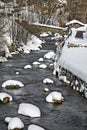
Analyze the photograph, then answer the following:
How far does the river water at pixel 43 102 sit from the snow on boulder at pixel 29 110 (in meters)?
0.24

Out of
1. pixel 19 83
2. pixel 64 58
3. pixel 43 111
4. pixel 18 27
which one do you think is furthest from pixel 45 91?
pixel 18 27

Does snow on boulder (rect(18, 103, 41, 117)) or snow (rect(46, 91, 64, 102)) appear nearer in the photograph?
snow on boulder (rect(18, 103, 41, 117))

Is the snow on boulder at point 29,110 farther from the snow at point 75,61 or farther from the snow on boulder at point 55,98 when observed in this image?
the snow at point 75,61

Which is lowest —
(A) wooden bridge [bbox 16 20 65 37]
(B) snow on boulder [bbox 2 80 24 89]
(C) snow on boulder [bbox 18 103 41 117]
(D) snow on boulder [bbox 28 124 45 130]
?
(A) wooden bridge [bbox 16 20 65 37]

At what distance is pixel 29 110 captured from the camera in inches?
655

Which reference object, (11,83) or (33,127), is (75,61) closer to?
(11,83)

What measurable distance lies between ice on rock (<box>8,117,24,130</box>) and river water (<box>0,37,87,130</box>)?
0.27m

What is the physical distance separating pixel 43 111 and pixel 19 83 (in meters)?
4.95

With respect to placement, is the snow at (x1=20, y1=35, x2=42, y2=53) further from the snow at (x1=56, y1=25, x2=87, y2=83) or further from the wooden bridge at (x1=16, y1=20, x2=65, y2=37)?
the snow at (x1=56, y1=25, x2=87, y2=83)

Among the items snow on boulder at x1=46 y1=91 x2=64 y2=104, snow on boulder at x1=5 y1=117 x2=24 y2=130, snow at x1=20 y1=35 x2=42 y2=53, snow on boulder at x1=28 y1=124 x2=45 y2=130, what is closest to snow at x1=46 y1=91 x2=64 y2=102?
snow on boulder at x1=46 y1=91 x2=64 y2=104

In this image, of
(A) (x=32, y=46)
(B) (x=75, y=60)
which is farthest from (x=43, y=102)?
(A) (x=32, y=46)

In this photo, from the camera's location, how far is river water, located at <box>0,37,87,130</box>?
15.8 metres

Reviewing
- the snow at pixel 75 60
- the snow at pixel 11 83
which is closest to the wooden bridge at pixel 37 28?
the snow at pixel 75 60

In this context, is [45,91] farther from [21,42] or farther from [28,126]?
[21,42]
